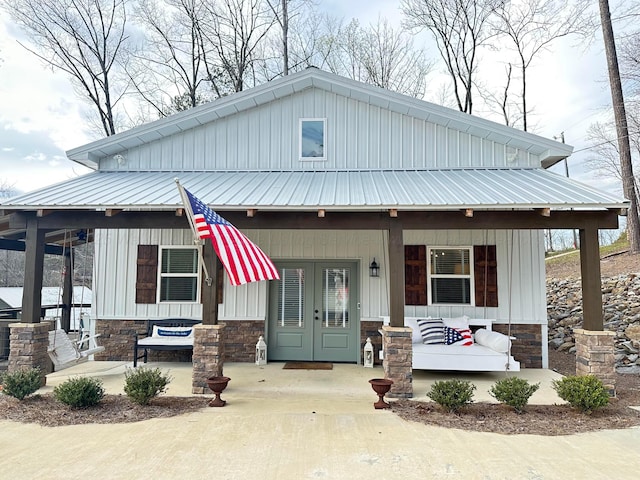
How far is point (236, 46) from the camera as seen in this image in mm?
17609

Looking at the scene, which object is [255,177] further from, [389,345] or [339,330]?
[389,345]

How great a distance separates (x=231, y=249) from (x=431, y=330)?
14.1 ft

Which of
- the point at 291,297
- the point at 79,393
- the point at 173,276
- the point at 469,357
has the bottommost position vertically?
the point at 79,393

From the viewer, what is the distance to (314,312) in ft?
28.6

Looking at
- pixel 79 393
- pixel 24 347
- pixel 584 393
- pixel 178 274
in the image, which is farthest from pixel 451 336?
pixel 24 347

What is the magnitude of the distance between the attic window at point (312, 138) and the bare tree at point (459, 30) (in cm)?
1059

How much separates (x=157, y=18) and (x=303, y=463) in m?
18.4

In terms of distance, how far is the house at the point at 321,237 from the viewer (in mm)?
8383

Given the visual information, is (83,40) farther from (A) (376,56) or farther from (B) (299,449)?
(B) (299,449)

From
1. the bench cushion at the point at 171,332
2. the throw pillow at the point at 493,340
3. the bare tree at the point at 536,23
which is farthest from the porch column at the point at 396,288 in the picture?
the bare tree at the point at 536,23

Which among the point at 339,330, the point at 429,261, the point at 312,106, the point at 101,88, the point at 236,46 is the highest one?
the point at 236,46

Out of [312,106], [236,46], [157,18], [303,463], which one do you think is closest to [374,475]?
[303,463]

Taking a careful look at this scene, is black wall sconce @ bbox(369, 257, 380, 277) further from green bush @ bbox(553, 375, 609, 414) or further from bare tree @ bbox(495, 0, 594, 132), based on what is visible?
bare tree @ bbox(495, 0, 594, 132)

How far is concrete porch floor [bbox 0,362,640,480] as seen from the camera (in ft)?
12.9
